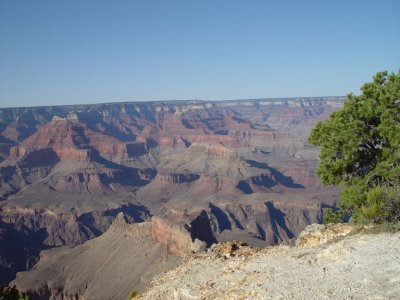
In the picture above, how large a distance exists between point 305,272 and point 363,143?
36.5ft

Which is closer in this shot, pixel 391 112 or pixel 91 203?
pixel 391 112

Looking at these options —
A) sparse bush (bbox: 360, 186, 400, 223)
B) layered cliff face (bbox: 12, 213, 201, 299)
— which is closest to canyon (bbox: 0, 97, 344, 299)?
layered cliff face (bbox: 12, 213, 201, 299)

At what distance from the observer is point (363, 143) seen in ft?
75.5

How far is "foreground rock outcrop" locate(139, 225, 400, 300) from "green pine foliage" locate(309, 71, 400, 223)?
3.96m

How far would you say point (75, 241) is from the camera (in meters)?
126

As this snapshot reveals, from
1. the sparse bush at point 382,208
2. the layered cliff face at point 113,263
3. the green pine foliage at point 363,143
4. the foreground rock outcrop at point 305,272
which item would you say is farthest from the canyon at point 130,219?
the sparse bush at point 382,208

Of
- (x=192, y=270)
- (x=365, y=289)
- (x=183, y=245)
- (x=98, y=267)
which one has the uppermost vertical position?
(x=365, y=289)

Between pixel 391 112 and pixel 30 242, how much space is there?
120591mm

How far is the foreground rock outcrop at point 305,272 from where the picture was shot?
12.5 m

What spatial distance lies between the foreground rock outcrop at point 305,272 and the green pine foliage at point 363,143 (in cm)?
396

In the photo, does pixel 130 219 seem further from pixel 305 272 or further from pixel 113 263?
pixel 305 272

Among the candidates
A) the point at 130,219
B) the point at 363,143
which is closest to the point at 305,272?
the point at 363,143

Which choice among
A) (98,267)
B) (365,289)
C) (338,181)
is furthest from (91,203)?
(365,289)

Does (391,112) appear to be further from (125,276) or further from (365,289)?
(125,276)
